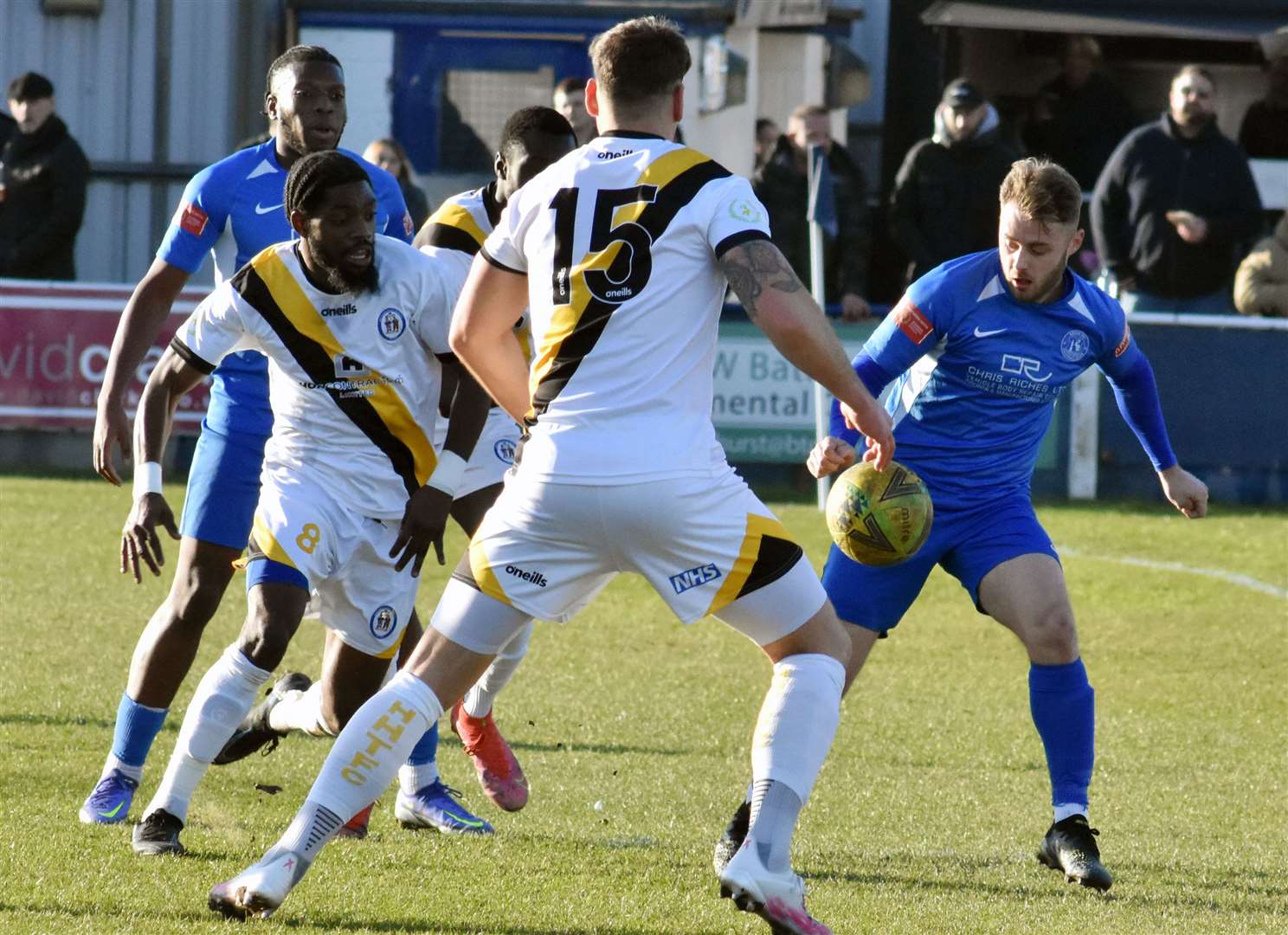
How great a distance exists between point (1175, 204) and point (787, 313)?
34.4 feet

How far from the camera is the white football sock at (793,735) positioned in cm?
471

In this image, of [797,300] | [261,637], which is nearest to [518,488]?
[797,300]

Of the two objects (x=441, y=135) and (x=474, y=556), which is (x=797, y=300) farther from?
(x=441, y=135)

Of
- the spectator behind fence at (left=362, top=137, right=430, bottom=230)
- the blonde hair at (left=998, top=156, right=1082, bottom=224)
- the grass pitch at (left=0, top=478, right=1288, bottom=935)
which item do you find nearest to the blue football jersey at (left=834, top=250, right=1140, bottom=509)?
the blonde hair at (left=998, top=156, right=1082, bottom=224)

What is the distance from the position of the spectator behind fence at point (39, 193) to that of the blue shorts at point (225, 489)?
32.4ft

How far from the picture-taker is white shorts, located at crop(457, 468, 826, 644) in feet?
15.1

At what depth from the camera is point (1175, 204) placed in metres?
14.3

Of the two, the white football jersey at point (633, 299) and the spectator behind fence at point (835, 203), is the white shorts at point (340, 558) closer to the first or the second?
the white football jersey at point (633, 299)

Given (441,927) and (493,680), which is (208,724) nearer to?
(441,927)

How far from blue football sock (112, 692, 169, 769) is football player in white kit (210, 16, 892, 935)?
4.62ft

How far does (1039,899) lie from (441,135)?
13914 mm

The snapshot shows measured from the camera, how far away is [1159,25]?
1806cm

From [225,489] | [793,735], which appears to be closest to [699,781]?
[225,489]

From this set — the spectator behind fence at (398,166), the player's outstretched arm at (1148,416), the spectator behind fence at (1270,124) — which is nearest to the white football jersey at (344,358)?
the player's outstretched arm at (1148,416)
